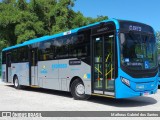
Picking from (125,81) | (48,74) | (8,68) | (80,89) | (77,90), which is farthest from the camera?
(8,68)

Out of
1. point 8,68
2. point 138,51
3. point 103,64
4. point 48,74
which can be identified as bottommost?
point 48,74

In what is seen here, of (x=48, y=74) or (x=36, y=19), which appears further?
(x=36, y=19)

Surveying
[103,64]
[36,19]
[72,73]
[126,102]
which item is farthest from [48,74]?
[36,19]

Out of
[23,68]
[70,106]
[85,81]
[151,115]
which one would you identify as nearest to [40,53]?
[23,68]

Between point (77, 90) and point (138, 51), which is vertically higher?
point (138, 51)

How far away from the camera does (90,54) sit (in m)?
12.4

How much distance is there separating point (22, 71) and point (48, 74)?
12.9 feet

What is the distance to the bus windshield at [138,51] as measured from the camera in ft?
36.5

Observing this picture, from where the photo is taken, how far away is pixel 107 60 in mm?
11469

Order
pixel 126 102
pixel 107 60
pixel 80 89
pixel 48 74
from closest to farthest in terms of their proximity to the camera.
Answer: pixel 107 60 < pixel 126 102 < pixel 80 89 < pixel 48 74

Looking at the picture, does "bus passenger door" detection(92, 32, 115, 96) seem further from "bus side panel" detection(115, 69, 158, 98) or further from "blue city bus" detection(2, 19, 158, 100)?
"bus side panel" detection(115, 69, 158, 98)

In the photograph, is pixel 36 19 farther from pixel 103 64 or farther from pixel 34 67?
pixel 103 64

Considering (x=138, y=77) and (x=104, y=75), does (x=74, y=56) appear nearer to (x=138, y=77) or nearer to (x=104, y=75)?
(x=104, y=75)

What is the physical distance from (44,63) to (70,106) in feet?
18.1
